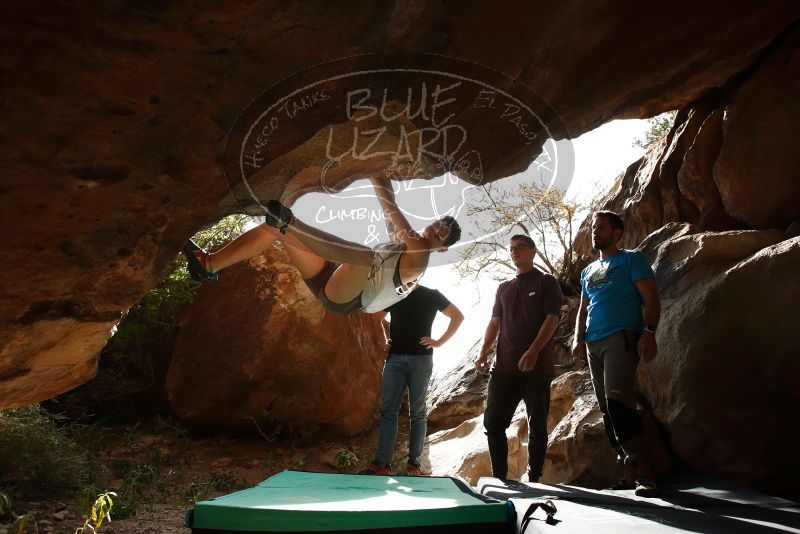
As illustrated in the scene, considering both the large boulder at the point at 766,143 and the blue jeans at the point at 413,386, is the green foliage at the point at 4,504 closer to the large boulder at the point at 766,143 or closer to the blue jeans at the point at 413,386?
the blue jeans at the point at 413,386

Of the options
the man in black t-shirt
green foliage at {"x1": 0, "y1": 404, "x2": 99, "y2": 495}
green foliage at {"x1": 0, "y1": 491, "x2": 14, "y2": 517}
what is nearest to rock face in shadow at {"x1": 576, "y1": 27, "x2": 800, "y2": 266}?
the man in black t-shirt

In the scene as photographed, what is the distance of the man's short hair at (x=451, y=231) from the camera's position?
2.93m

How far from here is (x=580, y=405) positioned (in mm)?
5496

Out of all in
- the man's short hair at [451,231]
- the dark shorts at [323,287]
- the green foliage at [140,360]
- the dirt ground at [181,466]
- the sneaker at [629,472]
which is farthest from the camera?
the green foliage at [140,360]

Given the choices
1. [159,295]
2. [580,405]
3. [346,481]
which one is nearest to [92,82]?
[346,481]

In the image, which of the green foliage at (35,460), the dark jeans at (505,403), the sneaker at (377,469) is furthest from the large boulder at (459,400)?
the green foliage at (35,460)

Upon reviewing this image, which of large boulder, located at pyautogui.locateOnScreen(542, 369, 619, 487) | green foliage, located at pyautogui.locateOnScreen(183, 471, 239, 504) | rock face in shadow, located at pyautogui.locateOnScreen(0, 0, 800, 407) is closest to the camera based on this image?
rock face in shadow, located at pyautogui.locateOnScreen(0, 0, 800, 407)

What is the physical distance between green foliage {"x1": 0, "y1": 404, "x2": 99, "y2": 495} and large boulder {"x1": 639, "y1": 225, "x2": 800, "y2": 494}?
492 cm

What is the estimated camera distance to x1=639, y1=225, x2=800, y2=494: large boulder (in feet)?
12.8

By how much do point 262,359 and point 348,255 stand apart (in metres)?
4.41

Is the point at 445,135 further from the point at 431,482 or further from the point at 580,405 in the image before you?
the point at 580,405

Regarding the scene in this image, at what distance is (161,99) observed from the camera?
286cm
